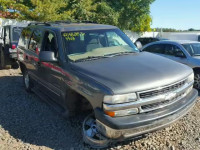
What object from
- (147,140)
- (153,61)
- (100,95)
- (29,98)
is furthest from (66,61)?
(29,98)

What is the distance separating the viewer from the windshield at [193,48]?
270 inches

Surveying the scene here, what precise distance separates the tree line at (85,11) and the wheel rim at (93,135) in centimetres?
1250

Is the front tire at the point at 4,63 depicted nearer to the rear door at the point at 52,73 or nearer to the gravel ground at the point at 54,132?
the gravel ground at the point at 54,132

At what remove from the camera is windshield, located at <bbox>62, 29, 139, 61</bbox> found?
3.77 metres

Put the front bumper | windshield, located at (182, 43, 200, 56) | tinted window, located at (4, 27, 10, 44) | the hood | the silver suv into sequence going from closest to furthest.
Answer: the front bumper → the hood → the silver suv → windshield, located at (182, 43, 200, 56) → tinted window, located at (4, 27, 10, 44)

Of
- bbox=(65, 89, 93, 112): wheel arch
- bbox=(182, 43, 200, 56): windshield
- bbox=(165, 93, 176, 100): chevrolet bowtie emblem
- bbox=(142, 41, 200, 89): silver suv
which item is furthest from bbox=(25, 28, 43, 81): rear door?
bbox=(182, 43, 200, 56): windshield

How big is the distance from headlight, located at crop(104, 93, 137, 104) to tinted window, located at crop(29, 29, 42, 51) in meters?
2.62

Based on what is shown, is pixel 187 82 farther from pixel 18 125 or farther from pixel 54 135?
pixel 18 125

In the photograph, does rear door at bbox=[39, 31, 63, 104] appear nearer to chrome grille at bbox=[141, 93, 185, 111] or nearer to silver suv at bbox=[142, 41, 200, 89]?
chrome grille at bbox=[141, 93, 185, 111]

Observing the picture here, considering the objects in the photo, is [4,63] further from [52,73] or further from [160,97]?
[160,97]

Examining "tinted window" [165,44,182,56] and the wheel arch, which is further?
"tinted window" [165,44,182,56]

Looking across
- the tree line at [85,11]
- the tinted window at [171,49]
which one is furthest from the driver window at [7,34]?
the tinted window at [171,49]

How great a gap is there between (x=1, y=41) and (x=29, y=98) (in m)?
5.74

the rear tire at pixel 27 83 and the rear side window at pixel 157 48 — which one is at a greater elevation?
the rear side window at pixel 157 48
